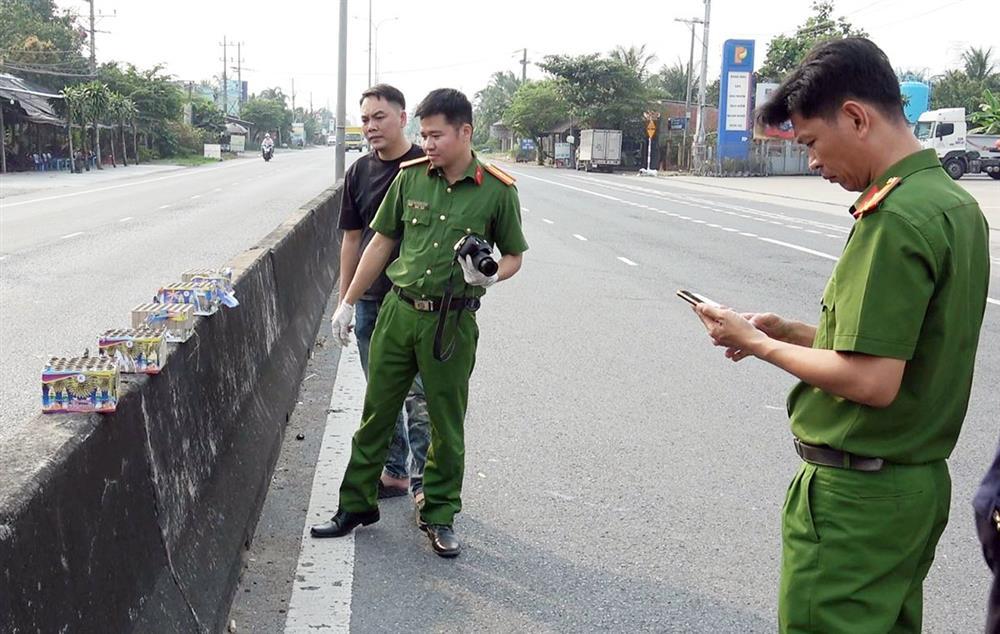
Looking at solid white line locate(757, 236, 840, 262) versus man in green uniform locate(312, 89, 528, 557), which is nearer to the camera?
man in green uniform locate(312, 89, 528, 557)

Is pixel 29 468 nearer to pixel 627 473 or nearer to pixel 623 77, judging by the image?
pixel 627 473

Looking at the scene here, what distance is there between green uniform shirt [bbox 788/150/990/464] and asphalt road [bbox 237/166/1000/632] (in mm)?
1636

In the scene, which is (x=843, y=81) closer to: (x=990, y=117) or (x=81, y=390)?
(x=81, y=390)

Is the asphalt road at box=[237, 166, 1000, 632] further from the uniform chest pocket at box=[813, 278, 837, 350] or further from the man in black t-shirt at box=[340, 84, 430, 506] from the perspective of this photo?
the uniform chest pocket at box=[813, 278, 837, 350]

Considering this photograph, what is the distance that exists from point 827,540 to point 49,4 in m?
73.9

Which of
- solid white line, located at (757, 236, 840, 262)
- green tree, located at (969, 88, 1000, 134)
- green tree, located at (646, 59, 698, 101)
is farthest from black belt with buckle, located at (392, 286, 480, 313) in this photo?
green tree, located at (646, 59, 698, 101)

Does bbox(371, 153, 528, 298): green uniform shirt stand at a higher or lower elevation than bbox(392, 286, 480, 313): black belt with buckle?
higher

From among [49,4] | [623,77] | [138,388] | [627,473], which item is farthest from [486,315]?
[49,4]

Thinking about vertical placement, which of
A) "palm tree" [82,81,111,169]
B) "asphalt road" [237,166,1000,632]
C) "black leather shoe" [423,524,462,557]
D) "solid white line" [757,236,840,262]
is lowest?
"asphalt road" [237,166,1000,632]

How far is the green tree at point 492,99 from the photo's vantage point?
357ft

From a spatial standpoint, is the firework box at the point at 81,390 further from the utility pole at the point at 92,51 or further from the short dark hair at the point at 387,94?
the utility pole at the point at 92,51

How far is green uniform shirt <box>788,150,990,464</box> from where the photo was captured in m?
2.20

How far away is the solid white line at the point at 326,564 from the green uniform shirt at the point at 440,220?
1.16 m

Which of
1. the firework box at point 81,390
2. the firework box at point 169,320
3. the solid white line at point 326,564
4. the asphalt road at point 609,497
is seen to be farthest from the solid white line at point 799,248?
the firework box at point 81,390
